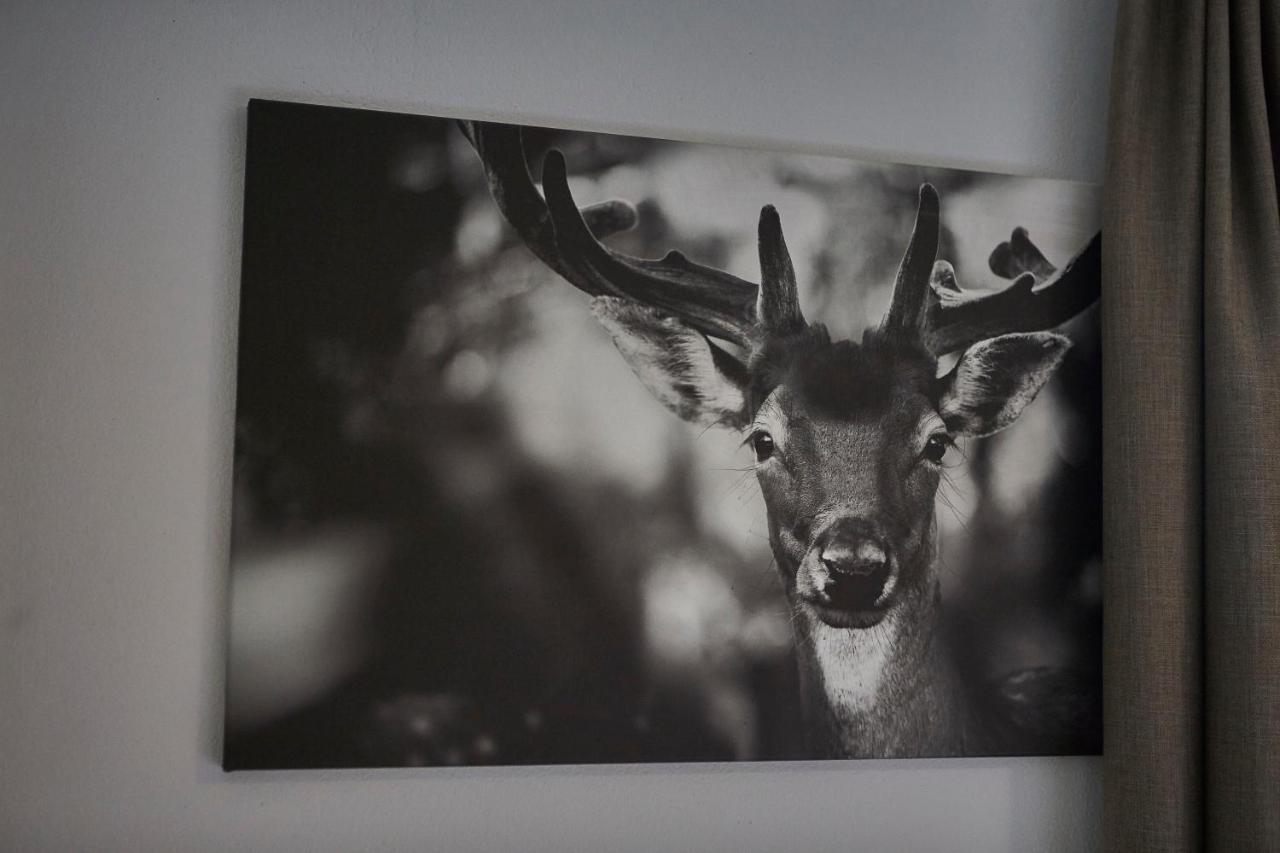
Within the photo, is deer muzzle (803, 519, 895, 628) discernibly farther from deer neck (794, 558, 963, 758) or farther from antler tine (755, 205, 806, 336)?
antler tine (755, 205, 806, 336)

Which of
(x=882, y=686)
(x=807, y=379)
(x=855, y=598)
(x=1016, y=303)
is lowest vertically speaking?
(x=882, y=686)

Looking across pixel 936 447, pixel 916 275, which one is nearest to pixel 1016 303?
pixel 916 275

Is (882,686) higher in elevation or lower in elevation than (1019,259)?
lower

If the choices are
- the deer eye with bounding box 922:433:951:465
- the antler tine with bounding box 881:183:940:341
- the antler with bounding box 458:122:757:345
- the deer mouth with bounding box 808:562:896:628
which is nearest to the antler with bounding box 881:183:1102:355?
the antler tine with bounding box 881:183:940:341

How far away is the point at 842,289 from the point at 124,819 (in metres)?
1.28

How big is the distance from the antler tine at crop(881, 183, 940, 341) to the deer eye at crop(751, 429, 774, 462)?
0.86 ft

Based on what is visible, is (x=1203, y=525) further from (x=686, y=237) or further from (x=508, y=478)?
(x=508, y=478)

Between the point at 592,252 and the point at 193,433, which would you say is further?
the point at 592,252

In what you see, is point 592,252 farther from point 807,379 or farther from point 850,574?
point 850,574

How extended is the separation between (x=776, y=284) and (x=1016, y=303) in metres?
0.40

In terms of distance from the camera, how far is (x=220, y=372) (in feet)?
4.95

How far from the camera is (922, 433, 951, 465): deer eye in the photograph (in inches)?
65.1

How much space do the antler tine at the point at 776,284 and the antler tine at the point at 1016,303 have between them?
22cm

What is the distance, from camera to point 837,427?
1.63m
